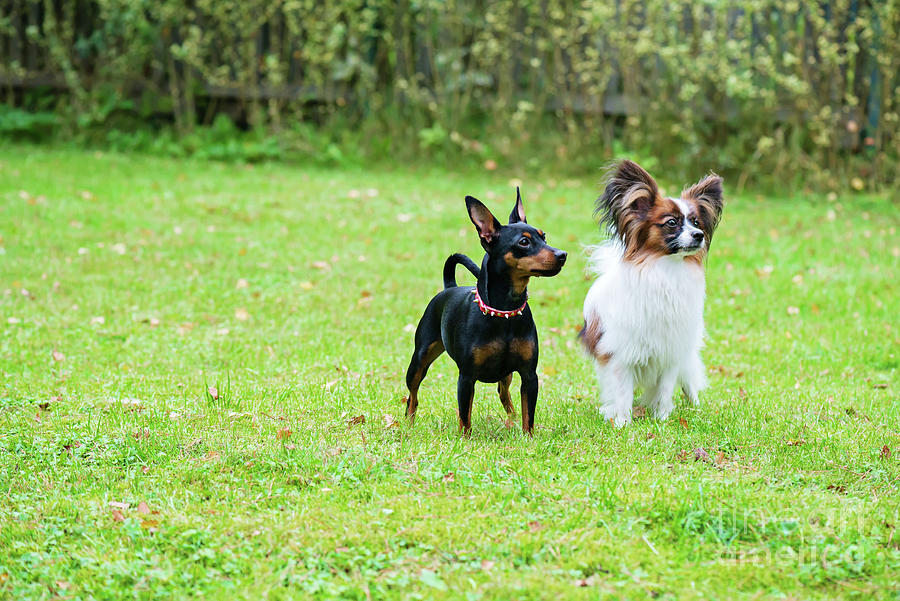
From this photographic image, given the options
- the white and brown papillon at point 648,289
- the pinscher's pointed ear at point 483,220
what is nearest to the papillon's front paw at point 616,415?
the white and brown papillon at point 648,289

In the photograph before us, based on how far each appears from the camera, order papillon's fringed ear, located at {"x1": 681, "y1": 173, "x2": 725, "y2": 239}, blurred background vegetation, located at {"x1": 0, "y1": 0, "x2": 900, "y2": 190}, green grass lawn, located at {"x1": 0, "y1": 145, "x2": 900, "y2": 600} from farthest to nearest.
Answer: blurred background vegetation, located at {"x1": 0, "y1": 0, "x2": 900, "y2": 190}
papillon's fringed ear, located at {"x1": 681, "y1": 173, "x2": 725, "y2": 239}
green grass lawn, located at {"x1": 0, "y1": 145, "x2": 900, "y2": 600}

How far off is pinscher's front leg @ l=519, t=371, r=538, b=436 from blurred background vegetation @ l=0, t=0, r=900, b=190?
26.8ft

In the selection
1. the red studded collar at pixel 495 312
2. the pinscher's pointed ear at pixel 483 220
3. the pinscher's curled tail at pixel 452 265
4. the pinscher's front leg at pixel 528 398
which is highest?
the pinscher's pointed ear at pixel 483 220

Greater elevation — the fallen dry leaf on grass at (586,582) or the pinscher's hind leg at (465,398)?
the pinscher's hind leg at (465,398)

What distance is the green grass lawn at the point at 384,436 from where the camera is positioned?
11.3 ft

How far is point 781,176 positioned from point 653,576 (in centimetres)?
967

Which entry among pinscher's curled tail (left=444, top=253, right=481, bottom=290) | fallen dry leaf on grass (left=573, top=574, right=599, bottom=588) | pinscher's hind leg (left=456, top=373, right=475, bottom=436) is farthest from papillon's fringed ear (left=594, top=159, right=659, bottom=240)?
fallen dry leaf on grass (left=573, top=574, right=599, bottom=588)

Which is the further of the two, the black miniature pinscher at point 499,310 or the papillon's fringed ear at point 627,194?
the papillon's fringed ear at point 627,194

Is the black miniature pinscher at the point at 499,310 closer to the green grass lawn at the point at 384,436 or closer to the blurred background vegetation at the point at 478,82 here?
the green grass lawn at the point at 384,436

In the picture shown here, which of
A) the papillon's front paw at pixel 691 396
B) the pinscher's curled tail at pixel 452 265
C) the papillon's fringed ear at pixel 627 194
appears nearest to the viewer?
the pinscher's curled tail at pixel 452 265

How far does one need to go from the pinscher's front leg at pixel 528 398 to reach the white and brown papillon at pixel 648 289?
2.10 ft

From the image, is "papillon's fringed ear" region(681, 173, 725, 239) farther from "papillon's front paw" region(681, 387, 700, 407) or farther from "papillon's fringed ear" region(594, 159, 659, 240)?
"papillon's front paw" region(681, 387, 700, 407)

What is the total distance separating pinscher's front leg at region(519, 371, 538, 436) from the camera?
14.8 ft

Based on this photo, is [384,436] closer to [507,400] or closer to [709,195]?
[507,400]
